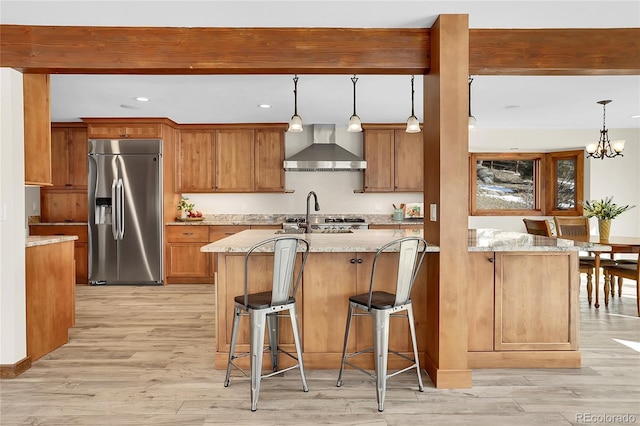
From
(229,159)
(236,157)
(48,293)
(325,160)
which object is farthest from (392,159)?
(48,293)

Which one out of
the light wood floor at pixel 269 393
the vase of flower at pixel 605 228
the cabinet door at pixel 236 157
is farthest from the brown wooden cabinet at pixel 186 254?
the vase of flower at pixel 605 228

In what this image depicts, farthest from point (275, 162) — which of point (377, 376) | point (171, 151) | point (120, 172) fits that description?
point (377, 376)

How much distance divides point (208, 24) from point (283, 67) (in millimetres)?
561

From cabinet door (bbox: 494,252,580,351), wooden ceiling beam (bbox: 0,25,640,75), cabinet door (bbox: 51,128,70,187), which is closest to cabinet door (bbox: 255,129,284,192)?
cabinet door (bbox: 51,128,70,187)

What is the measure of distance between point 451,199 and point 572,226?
3448 mm

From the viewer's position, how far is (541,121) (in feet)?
20.0

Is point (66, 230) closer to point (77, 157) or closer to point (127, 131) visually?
point (77, 157)

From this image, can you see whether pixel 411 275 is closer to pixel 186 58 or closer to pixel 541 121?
pixel 186 58

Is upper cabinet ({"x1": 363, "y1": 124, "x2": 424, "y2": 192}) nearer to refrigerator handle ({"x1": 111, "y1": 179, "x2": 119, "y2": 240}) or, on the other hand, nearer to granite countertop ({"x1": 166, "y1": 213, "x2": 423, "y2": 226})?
granite countertop ({"x1": 166, "y1": 213, "x2": 423, "y2": 226})

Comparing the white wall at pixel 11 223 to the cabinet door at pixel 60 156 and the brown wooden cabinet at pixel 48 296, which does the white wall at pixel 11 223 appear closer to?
the brown wooden cabinet at pixel 48 296

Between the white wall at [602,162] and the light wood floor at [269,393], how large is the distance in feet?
12.2

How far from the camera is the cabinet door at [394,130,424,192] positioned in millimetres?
6305

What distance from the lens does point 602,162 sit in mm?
6621

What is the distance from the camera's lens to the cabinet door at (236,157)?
6.33 metres
